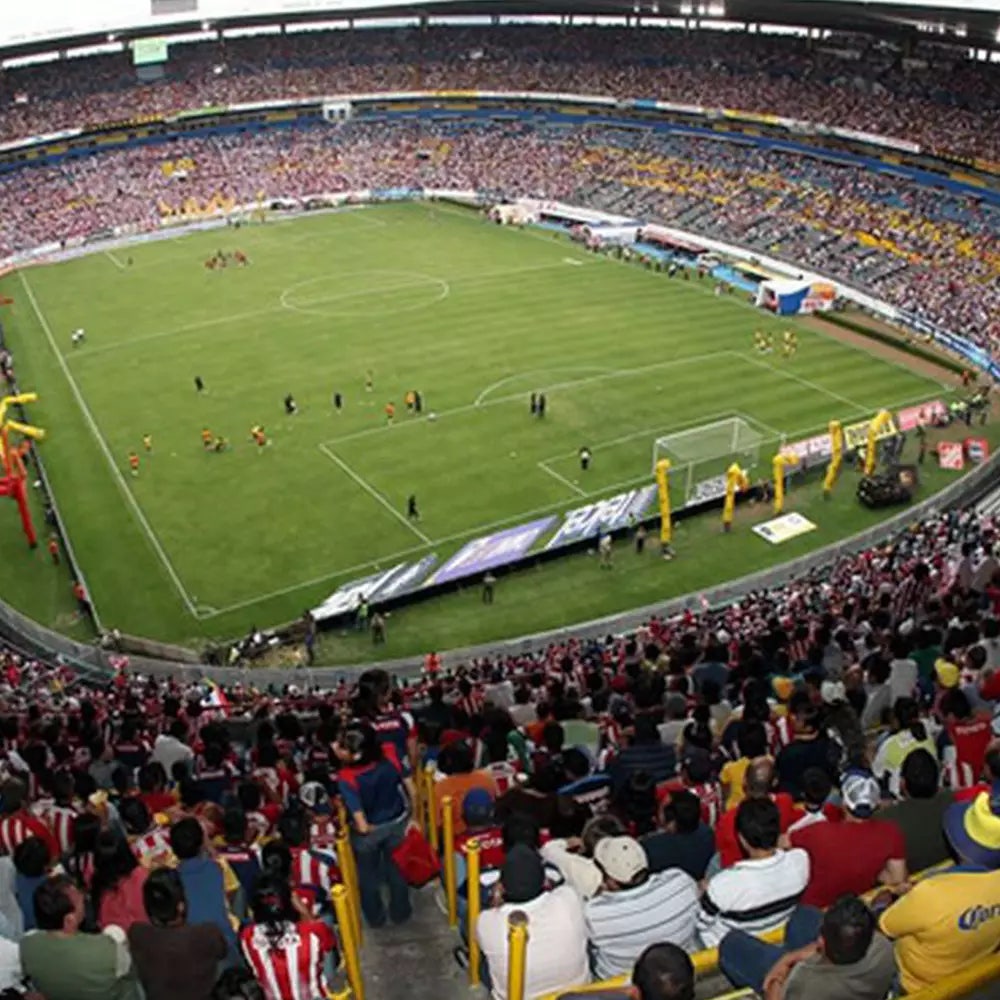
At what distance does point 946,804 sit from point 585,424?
3566 cm

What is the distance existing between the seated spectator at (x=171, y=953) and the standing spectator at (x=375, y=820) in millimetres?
2308

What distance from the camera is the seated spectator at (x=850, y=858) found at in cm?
762

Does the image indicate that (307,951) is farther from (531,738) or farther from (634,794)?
(531,738)

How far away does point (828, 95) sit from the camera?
71188mm

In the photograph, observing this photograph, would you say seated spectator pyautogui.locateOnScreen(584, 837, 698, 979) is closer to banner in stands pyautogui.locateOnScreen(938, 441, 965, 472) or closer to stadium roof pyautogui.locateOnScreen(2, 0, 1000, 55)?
banner in stands pyautogui.locateOnScreen(938, 441, 965, 472)

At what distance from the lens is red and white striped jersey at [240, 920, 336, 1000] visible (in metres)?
7.16

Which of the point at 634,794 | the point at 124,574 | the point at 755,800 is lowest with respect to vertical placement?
the point at 124,574

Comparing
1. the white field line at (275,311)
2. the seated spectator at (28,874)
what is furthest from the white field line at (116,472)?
the seated spectator at (28,874)

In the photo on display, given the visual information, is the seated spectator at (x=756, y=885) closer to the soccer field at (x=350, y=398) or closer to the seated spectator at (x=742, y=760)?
the seated spectator at (x=742, y=760)

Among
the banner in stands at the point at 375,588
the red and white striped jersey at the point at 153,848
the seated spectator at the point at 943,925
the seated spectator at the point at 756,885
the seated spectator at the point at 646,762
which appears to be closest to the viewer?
the seated spectator at the point at 943,925

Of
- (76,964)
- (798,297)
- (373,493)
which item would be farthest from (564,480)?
(76,964)

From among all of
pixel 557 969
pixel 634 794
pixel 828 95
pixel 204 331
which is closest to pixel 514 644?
pixel 634 794

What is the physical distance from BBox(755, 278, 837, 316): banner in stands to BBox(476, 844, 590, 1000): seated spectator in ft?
168

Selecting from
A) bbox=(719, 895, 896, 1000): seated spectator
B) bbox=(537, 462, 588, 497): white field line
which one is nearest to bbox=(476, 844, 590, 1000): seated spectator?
bbox=(719, 895, 896, 1000): seated spectator
